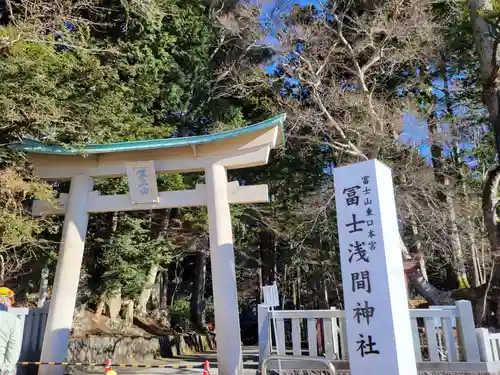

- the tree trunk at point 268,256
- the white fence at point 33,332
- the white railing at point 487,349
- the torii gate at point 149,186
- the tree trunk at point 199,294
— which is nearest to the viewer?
the white railing at point 487,349

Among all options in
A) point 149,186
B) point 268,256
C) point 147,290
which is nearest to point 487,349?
point 149,186

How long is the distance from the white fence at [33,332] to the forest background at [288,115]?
1172 mm

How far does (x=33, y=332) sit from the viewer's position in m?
8.60

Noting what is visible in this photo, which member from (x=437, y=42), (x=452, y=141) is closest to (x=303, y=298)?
(x=452, y=141)

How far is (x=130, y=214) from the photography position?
1240 cm

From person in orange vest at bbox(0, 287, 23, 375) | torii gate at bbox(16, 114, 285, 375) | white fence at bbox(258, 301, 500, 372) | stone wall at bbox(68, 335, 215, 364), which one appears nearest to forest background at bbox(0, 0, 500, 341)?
torii gate at bbox(16, 114, 285, 375)

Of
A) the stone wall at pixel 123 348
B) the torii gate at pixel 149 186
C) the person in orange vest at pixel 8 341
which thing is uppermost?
the torii gate at pixel 149 186

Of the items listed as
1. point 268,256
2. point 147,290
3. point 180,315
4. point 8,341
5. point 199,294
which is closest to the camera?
point 8,341

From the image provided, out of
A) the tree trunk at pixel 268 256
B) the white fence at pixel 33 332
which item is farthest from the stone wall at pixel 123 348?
the tree trunk at pixel 268 256

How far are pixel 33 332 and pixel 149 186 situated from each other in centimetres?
382

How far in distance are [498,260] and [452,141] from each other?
4973 mm

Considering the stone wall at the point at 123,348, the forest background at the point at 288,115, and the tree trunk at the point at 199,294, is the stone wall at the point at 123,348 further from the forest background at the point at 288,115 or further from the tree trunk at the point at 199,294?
the tree trunk at the point at 199,294

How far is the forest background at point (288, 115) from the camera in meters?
9.81

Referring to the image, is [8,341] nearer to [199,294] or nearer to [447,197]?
[447,197]
